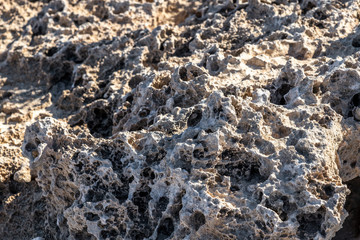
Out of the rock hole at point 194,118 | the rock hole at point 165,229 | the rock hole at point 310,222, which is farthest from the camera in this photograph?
the rock hole at point 194,118

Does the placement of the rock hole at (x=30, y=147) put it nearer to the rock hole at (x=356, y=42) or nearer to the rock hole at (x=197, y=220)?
the rock hole at (x=197, y=220)

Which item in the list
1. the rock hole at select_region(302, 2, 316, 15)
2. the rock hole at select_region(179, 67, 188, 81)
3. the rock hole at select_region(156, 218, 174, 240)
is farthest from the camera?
the rock hole at select_region(302, 2, 316, 15)

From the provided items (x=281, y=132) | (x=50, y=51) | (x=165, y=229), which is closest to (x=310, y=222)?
(x=281, y=132)

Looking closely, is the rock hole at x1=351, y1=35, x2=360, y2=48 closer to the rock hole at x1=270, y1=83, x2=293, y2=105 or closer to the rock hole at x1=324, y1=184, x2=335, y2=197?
the rock hole at x1=270, y1=83, x2=293, y2=105

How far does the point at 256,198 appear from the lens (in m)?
2.89

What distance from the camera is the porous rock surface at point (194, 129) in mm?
2895

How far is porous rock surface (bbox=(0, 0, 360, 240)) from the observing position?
9.50 ft

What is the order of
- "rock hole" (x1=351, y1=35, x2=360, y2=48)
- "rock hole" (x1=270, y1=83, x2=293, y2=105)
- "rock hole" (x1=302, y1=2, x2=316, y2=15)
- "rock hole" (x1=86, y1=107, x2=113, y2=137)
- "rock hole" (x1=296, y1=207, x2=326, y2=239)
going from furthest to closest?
"rock hole" (x1=302, y1=2, x2=316, y2=15)
"rock hole" (x1=86, y1=107, x2=113, y2=137)
"rock hole" (x1=351, y1=35, x2=360, y2=48)
"rock hole" (x1=270, y1=83, x2=293, y2=105)
"rock hole" (x1=296, y1=207, x2=326, y2=239)

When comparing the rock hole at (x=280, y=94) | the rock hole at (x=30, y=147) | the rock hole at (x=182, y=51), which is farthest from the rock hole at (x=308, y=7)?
the rock hole at (x=30, y=147)

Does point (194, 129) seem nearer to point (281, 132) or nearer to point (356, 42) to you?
point (281, 132)

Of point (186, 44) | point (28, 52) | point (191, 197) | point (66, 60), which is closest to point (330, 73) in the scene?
point (191, 197)

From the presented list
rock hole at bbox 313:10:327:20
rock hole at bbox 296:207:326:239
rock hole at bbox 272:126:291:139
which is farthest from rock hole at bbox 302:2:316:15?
rock hole at bbox 296:207:326:239

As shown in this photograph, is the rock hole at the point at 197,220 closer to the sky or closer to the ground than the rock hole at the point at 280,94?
closer to the ground

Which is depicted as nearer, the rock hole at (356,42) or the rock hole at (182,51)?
the rock hole at (356,42)
